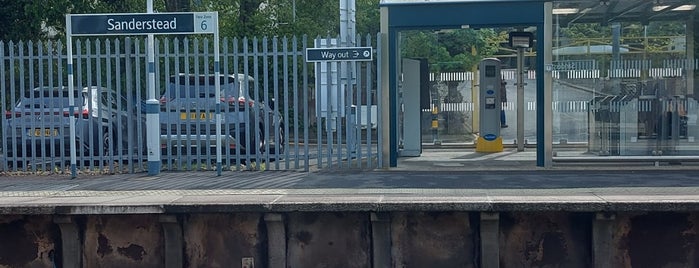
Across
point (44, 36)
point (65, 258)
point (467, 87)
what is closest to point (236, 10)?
point (44, 36)

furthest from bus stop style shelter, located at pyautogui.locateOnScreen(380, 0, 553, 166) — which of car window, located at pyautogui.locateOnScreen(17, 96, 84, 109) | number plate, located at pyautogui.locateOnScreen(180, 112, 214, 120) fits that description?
car window, located at pyautogui.locateOnScreen(17, 96, 84, 109)

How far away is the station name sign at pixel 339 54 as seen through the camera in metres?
13.4

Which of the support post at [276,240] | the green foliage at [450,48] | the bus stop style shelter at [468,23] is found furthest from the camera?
the green foliage at [450,48]

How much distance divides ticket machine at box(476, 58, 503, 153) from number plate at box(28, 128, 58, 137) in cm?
838

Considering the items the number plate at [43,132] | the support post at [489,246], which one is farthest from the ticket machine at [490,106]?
the support post at [489,246]

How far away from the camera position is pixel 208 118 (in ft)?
45.5

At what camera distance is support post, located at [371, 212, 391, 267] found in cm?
916

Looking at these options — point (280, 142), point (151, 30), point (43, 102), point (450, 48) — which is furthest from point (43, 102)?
point (450, 48)

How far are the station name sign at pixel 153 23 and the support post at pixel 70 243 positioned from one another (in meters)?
4.45

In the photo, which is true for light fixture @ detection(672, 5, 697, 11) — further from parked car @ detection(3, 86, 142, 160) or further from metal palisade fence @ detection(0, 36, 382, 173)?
parked car @ detection(3, 86, 142, 160)

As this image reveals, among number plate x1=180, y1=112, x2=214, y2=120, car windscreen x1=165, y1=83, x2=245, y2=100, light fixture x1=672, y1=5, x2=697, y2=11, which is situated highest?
light fixture x1=672, y1=5, x2=697, y2=11

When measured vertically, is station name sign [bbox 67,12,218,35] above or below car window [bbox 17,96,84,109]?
above

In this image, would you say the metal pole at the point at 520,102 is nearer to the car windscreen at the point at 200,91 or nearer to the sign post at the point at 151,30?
the car windscreen at the point at 200,91

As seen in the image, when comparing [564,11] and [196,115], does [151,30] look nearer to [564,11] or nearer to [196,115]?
[196,115]
